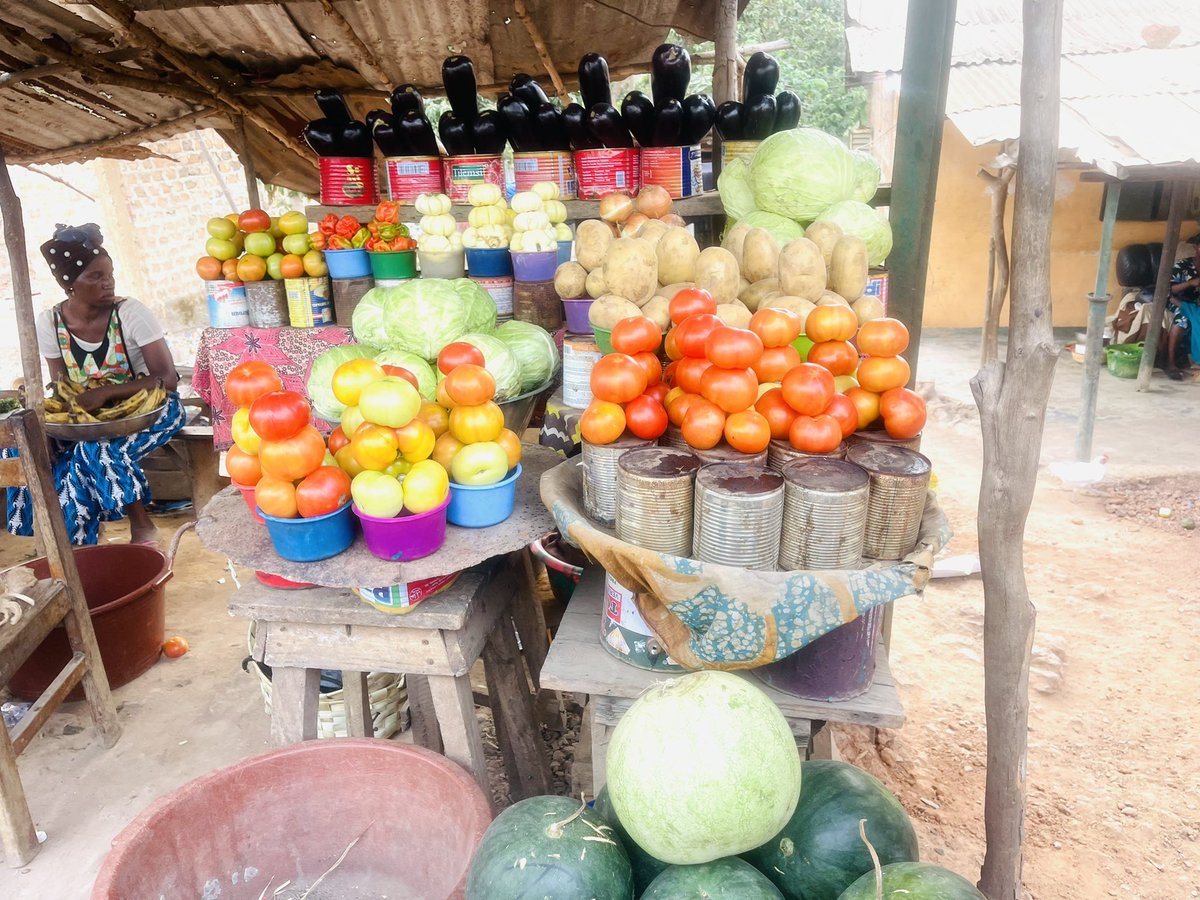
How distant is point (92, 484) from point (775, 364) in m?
4.36

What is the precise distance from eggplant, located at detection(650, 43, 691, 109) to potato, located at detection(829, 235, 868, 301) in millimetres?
1354

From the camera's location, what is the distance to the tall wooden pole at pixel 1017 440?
1628mm

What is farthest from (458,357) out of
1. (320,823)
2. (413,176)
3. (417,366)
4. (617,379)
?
(413,176)

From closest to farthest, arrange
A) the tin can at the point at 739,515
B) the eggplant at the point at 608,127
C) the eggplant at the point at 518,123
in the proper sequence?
the tin can at the point at 739,515 < the eggplant at the point at 608,127 < the eggplant at the point at 518,123

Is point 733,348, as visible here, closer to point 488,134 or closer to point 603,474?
point 603,474

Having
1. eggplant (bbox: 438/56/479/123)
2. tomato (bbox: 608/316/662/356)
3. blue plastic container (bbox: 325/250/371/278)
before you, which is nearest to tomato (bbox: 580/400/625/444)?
tomato (bbox: 608/316/662/356)

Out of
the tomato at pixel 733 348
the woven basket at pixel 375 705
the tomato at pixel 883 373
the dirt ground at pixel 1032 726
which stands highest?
the tomato at pixel 733 348

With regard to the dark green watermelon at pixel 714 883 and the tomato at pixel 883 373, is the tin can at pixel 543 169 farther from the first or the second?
the dark green watermelon at pixel 714 883

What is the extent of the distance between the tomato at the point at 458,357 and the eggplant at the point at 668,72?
167 cm

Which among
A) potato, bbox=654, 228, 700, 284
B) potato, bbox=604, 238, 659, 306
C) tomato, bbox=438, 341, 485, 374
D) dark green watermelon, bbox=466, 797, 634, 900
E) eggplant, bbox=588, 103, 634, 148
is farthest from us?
eggplant, bbox=588, 103, 634, 148

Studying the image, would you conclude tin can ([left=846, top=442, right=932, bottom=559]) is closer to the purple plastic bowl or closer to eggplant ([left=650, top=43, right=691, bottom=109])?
the purple plastic bowl

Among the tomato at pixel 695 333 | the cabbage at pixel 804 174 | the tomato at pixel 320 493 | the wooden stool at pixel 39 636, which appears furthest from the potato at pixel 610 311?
A: the wooden stool at pixel 39 636

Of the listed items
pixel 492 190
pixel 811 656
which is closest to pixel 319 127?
pixel 492 190

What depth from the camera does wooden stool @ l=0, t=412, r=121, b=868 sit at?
101 inches
